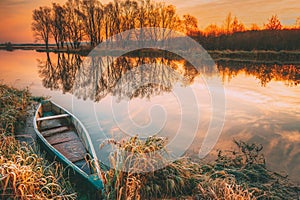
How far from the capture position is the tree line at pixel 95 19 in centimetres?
4474

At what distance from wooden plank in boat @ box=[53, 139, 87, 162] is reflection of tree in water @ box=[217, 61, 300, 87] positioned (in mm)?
12707

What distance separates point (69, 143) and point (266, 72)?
55.4 feet

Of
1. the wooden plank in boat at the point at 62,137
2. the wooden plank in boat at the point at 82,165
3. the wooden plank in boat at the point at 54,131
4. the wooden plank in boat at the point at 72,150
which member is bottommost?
the wooden plank in boat at the point at 82,165

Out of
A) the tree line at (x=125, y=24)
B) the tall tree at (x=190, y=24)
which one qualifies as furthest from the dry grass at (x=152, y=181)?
the tall tree at (x=190, y=24)

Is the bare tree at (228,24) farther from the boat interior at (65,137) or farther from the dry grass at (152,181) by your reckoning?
the dry grass at (152,181)

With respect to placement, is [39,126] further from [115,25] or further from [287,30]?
[115,25]

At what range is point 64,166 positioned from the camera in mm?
4457

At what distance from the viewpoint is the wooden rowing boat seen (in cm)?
401

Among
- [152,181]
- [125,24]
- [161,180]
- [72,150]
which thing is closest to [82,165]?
[72,150]

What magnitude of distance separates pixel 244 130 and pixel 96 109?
6.19 meters

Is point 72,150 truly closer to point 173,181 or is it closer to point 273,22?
point 173,181

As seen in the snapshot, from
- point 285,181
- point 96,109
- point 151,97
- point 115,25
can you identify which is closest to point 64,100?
point 96,109

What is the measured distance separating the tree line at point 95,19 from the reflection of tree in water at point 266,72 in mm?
23114

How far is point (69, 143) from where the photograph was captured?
6.06 metres
